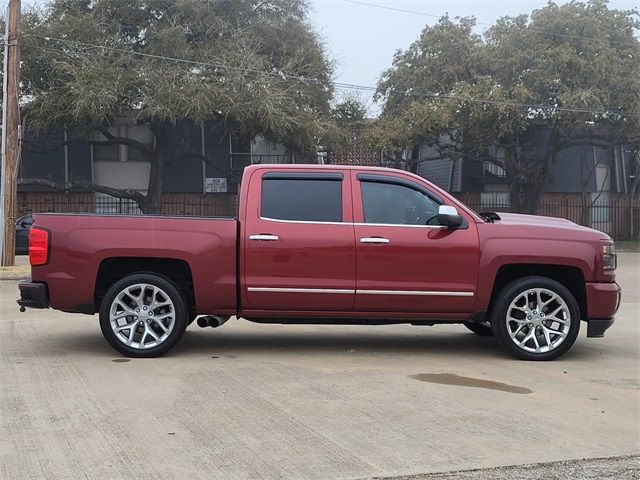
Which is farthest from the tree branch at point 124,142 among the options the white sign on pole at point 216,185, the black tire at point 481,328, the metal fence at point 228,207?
the black tire at point 481,328

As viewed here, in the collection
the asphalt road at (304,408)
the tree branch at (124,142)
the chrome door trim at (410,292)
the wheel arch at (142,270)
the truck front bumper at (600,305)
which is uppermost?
the tree branch at (124,142)

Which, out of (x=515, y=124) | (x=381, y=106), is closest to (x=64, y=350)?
(x=515, y=124)

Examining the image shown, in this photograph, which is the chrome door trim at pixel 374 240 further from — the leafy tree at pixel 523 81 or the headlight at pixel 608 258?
the leafy tree at pixel 523 81

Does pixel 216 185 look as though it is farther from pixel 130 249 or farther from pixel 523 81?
pixel 130 249

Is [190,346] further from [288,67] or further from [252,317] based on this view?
[288,67]

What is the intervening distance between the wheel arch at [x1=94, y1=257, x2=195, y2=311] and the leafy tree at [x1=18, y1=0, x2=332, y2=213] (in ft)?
65.6

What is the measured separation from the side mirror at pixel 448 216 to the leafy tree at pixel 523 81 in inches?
964

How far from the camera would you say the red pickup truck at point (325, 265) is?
7.38m

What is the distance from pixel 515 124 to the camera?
31750mm

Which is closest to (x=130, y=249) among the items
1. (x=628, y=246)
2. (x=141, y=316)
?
(x=141, y=316)

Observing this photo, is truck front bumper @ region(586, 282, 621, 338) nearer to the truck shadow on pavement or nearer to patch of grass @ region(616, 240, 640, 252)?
the truck shadow on pavement

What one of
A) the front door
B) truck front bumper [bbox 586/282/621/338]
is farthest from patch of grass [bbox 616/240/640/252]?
the front door

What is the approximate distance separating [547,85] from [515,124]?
79.9 inches

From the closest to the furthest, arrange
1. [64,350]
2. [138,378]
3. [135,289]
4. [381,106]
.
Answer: [138,378], [135,289], [64,350], [381,106]
